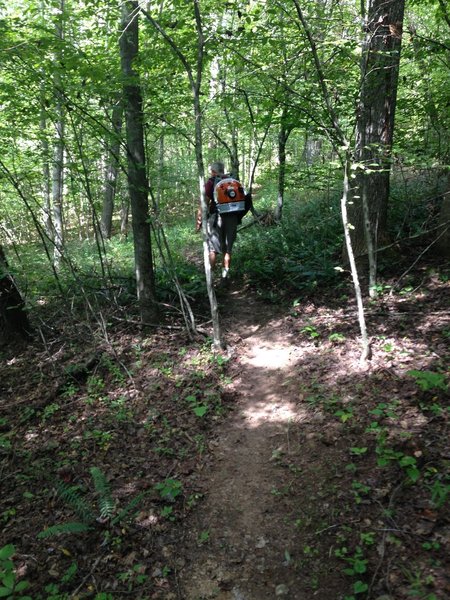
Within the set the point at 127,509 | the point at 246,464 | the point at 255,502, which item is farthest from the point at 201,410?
the point at 127,509

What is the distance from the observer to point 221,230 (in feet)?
26.1

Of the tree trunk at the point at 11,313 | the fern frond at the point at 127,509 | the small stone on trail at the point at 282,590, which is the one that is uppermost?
the tree trunk at the point at 11,313

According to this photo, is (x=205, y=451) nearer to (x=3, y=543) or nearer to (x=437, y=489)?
(x=3, y=543)

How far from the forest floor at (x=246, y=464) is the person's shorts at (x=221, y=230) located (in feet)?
7.06

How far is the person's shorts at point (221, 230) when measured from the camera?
25.6 ft

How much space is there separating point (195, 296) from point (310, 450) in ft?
15.3

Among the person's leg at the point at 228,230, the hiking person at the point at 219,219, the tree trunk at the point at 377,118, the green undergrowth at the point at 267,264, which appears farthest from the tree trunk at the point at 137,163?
the tree trunk at the point at 377,118

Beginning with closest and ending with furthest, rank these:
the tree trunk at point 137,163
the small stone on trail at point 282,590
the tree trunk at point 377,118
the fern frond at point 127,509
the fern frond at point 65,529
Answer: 1. the small stone on trail at point 282,590
2. the fern frond at point 65,529
3. the fern frond at point 127,509
4. the tree trunk at point 377,118
5. the tree trunk at point 137,163

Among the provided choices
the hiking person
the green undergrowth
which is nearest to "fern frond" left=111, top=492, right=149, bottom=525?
the green undergrowth

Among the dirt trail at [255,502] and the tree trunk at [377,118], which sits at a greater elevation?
the tree trunk at [377,118]

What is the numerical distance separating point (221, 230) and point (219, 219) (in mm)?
242

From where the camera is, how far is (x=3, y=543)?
3.61m

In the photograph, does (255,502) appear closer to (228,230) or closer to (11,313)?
(228,230)

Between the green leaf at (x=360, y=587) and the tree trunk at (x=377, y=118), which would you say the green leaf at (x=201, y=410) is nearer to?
the green leaf at (x=360, y=587)
